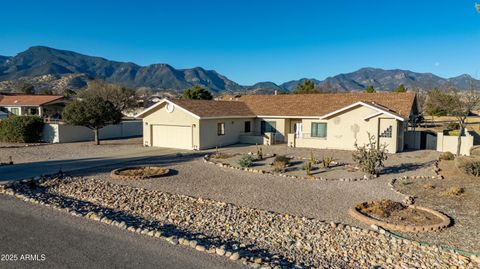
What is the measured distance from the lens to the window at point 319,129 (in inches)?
1057

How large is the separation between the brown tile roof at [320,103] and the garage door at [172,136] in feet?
25.8

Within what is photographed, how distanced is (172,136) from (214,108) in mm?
4282

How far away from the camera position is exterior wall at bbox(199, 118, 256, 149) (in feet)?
84.6

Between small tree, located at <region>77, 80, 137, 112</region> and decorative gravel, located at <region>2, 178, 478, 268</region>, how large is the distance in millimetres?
46577

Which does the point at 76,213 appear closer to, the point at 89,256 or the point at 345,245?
the point at 89,256

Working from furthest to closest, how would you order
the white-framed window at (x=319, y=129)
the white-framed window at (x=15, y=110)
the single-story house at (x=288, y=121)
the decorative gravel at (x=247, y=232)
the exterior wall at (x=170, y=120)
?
the white-framed window at (x=15, y=110) → the white-framed window at (x=319, y=129) → the exterior wall at (x=170, y=120) → the single-story house at (x=288, y=121) → the decorative gravel at (x=247, y=232)

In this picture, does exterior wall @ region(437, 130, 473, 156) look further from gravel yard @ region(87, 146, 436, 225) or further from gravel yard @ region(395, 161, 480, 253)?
gravel yard @ region(87, 146, 436, 225)

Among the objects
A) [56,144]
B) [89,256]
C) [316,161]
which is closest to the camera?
[89,256]

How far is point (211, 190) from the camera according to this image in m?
13.6

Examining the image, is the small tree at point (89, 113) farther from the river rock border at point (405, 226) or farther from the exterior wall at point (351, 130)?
the river rock border at point (405, 226)

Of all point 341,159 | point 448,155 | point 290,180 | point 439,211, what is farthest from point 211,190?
point 448,155

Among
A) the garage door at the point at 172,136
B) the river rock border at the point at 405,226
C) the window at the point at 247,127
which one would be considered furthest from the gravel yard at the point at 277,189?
the window at the point at 247,127

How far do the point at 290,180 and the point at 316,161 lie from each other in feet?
15.9

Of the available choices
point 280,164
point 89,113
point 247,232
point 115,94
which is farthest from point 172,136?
point 115,94
